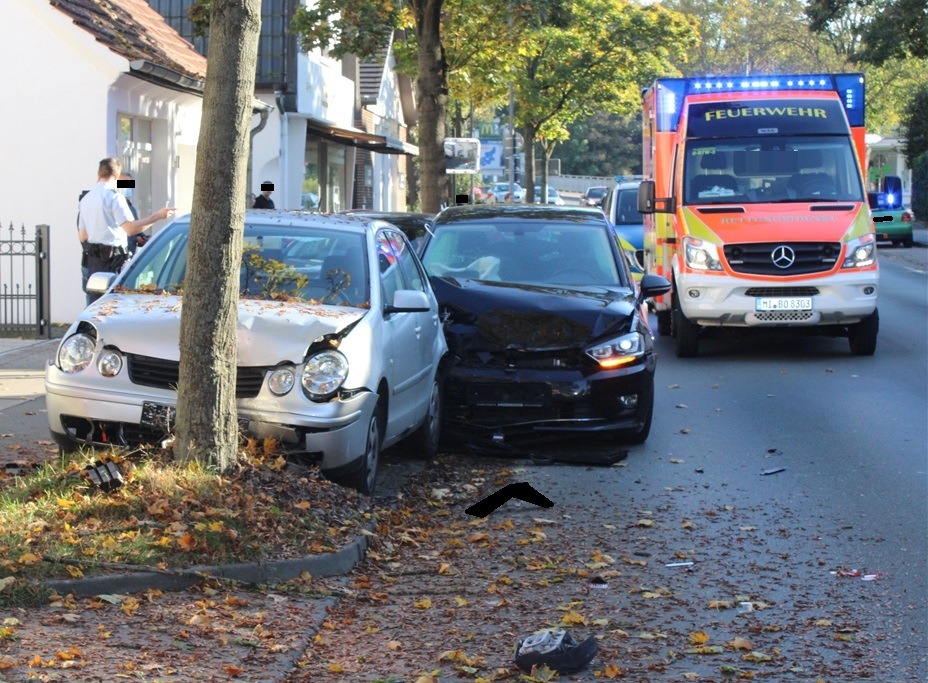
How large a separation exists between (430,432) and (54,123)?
406 inches

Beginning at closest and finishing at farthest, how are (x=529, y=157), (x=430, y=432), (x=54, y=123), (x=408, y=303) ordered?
(x=408, y=303) → (x=430, y=432) → (x=54, y=123) → (x=529, y=157)

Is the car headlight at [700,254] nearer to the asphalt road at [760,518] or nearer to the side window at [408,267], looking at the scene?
the asphalt road at [760,518]

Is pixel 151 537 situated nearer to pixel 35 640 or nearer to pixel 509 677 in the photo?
pixel 35 640

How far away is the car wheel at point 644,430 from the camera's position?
10.0 metres

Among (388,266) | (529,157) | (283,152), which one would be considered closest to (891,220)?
(529,157)

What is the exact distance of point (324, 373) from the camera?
764cm

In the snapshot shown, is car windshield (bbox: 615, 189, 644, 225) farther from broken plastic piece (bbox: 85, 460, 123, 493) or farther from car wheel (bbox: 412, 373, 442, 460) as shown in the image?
broken plastic piece (bbox: 85, 460, 123, 493)

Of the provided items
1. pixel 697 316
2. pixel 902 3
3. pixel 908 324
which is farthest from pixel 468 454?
pixel 902 3

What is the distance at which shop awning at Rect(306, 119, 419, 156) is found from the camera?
31.4 metres

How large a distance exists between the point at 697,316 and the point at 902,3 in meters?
24.8

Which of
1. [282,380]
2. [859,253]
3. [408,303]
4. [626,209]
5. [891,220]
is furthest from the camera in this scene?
[891,220]

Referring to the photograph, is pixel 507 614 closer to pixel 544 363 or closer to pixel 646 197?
pixel 544 363

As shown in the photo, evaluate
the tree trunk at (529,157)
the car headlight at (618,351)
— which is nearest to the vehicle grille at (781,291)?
the car headlight at (618,351)

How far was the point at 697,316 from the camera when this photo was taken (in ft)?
49.4
